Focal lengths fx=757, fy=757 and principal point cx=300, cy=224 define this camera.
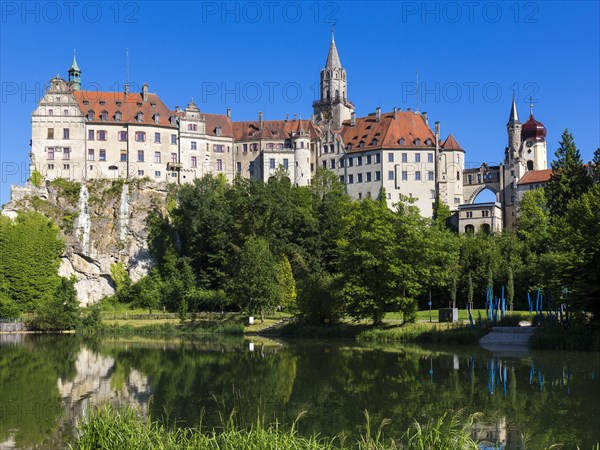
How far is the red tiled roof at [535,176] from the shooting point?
9244cm

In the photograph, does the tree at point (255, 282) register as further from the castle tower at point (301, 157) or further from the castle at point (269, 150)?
the castle tower at point (301, 157)

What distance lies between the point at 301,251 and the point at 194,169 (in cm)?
2592

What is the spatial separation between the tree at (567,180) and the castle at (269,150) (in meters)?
17.5

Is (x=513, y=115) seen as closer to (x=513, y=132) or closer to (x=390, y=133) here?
(x=513, y=132)

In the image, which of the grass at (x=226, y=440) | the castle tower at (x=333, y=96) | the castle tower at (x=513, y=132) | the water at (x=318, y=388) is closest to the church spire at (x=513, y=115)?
the castle tower at (x=513, y=132)

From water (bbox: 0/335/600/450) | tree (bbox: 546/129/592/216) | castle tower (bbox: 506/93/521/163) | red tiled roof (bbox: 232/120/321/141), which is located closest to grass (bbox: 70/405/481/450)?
water (bbox: 0/335/600/450)

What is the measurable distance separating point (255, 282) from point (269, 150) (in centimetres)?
3592

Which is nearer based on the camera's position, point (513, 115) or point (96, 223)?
point (96, 223)

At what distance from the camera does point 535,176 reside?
93.9 m

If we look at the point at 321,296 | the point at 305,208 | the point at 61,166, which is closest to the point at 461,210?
the point at 305,208

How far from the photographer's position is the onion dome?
101 meters

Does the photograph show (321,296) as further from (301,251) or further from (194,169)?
(194,169)

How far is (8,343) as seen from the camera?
53.4 m

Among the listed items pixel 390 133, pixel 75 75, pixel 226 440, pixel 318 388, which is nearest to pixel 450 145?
pixel 390 133
